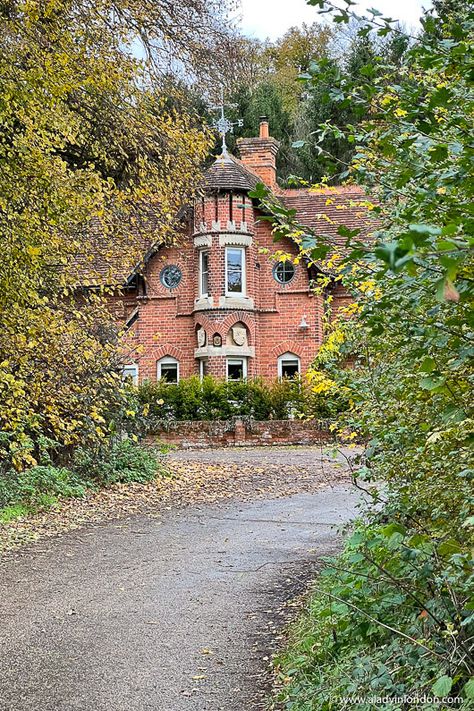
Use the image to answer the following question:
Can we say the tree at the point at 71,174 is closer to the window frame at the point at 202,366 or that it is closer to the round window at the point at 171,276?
the window frame at the point at 202,366

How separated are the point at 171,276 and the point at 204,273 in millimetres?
1365

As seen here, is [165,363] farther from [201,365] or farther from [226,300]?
[226,300]

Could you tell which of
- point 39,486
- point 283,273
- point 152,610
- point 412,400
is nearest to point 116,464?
point 39,486

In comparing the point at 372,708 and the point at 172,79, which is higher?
the point at 172,79

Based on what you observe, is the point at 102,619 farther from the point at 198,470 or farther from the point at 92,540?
the point at 198,470

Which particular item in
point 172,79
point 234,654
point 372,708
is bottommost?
point 234,654

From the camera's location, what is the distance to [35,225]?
7.86 metres

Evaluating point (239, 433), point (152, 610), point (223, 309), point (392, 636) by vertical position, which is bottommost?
point (152, 610)

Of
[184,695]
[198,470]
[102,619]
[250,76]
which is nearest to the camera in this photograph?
[184,695]

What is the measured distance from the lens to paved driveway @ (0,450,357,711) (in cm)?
471

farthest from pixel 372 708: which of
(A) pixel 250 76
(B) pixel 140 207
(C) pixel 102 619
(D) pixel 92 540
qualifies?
(A) pixel 250 76

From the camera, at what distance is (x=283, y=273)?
2741 centimetres

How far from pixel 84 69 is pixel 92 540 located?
535cm

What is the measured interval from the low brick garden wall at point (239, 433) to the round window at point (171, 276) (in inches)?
242
